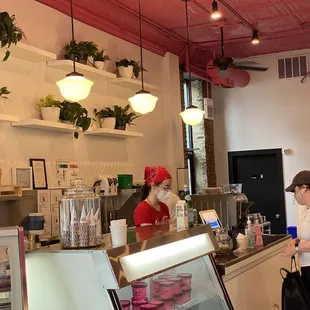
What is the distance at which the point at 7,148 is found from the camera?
4945 mm

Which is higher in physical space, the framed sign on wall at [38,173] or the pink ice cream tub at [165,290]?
the framed sign on wall at [38,173]

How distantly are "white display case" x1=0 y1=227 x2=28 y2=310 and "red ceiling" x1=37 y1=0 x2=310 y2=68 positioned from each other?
4111 millimetres

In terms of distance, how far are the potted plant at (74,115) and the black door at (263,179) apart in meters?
4.82

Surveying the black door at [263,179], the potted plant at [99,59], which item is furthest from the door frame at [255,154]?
the potted plant at [99,59]

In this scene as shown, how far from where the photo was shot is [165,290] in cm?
305

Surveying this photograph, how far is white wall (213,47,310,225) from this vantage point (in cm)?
924

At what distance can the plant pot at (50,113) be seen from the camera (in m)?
5.19

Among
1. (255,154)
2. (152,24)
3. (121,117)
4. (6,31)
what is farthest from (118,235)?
(255,154)

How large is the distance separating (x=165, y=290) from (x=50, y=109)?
2687 millimetres

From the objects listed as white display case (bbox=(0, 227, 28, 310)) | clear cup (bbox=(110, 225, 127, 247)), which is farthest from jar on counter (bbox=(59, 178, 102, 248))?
white display case (bbox=(0, 227, 28, 310))

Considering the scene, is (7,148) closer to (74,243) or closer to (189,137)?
(74,243)

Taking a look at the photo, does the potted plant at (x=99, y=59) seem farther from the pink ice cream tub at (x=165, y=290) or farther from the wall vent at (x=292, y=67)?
the wall vent at (x=292, y=67)

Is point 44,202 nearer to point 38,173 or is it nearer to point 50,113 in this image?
point 38,173

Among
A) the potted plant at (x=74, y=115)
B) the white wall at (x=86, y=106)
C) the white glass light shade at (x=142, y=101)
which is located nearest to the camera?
the white wall at (x=86, y=106)
